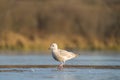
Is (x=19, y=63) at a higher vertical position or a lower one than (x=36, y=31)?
lower

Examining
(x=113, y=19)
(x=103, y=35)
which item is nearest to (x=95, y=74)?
(x=103, y=35)

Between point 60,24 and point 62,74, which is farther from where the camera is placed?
point 60,24

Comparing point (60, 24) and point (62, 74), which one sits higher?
point (60, 24)

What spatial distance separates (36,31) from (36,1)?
5477 mm

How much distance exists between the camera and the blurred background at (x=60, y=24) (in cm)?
3988

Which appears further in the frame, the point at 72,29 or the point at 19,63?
the point at 72,29

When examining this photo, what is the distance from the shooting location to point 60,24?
4422cm

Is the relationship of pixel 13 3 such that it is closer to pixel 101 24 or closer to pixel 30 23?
pixel 30 23

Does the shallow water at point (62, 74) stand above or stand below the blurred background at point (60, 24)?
below

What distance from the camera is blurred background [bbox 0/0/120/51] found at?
39.9 metres

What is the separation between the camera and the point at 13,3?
1844 inches

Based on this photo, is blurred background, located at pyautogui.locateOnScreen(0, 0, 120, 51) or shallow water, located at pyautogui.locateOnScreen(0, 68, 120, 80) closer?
shallow water, located at pyautogui.locateOnScreen(0, 68, 120, 80)

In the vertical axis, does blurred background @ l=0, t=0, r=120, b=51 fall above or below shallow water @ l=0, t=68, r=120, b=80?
above

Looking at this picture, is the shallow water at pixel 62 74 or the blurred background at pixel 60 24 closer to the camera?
the shallow water at pixel 62 74
